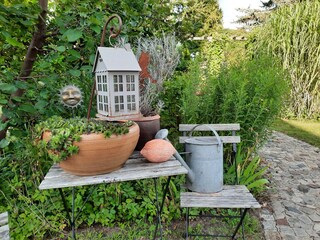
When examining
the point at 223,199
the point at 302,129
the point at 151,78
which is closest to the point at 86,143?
the point at 151,78

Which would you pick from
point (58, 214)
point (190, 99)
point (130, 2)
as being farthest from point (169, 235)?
point (130, 2)

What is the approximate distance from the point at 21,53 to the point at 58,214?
4.56 feet

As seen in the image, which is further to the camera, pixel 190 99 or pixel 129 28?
pixel 190 99

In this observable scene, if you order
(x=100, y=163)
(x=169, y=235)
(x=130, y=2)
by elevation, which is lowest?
(x=169, y=235)

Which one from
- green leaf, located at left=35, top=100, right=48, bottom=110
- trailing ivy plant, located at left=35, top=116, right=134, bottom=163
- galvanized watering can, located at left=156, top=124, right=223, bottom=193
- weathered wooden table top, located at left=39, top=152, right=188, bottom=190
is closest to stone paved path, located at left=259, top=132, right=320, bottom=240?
galvanized watering can, located at left=156, top=124, right=223, bottom=193

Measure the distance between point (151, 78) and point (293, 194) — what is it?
6.71 ft

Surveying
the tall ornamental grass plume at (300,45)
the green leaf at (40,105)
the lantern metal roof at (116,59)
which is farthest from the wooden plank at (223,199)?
the tall ornamental grass plume at (300,45)

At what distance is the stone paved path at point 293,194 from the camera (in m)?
2.11

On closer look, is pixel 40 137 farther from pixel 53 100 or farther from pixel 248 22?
pixel 248 22

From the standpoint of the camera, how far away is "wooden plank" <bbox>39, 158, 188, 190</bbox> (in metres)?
1.18

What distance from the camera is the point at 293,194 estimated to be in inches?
108

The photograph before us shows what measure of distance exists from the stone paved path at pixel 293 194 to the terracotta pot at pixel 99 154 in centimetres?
146

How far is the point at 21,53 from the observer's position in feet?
7.25

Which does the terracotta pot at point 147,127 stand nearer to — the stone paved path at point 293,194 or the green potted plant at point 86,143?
the green potted plant at point 86,143
